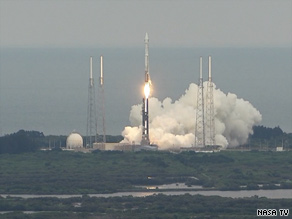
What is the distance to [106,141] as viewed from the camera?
98.6 metres

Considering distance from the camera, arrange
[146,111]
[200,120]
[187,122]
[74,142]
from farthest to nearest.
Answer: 1. [74,142]
2. [200,120]
3. [187,122]
4. [146,111]

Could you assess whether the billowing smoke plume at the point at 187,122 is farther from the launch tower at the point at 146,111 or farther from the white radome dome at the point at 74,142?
the white radome dome at the point at 74,142

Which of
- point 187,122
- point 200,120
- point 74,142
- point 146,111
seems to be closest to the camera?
point 146,111

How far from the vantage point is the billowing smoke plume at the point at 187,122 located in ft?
307

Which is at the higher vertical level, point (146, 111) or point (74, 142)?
point (146, 111)

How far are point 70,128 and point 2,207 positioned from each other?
46.7 m

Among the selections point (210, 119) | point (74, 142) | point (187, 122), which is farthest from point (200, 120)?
point (74, 142)

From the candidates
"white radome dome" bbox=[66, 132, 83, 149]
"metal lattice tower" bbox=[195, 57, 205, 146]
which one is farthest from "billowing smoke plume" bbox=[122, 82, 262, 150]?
"white radome dome" bbox=[66, 132, 83, 149]

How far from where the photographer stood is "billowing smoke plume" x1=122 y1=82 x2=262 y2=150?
9369 centimetres

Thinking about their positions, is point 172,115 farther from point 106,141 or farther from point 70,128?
point 70,128

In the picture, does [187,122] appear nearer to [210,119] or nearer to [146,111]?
[210,119]

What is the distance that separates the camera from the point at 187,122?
94.7 m

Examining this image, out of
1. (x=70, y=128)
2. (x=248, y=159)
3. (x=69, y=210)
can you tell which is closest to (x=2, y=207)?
(x=69, y=210)

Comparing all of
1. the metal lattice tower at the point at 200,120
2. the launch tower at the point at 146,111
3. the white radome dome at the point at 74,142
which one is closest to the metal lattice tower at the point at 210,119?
the metal lattice tower at the point at 200,120
